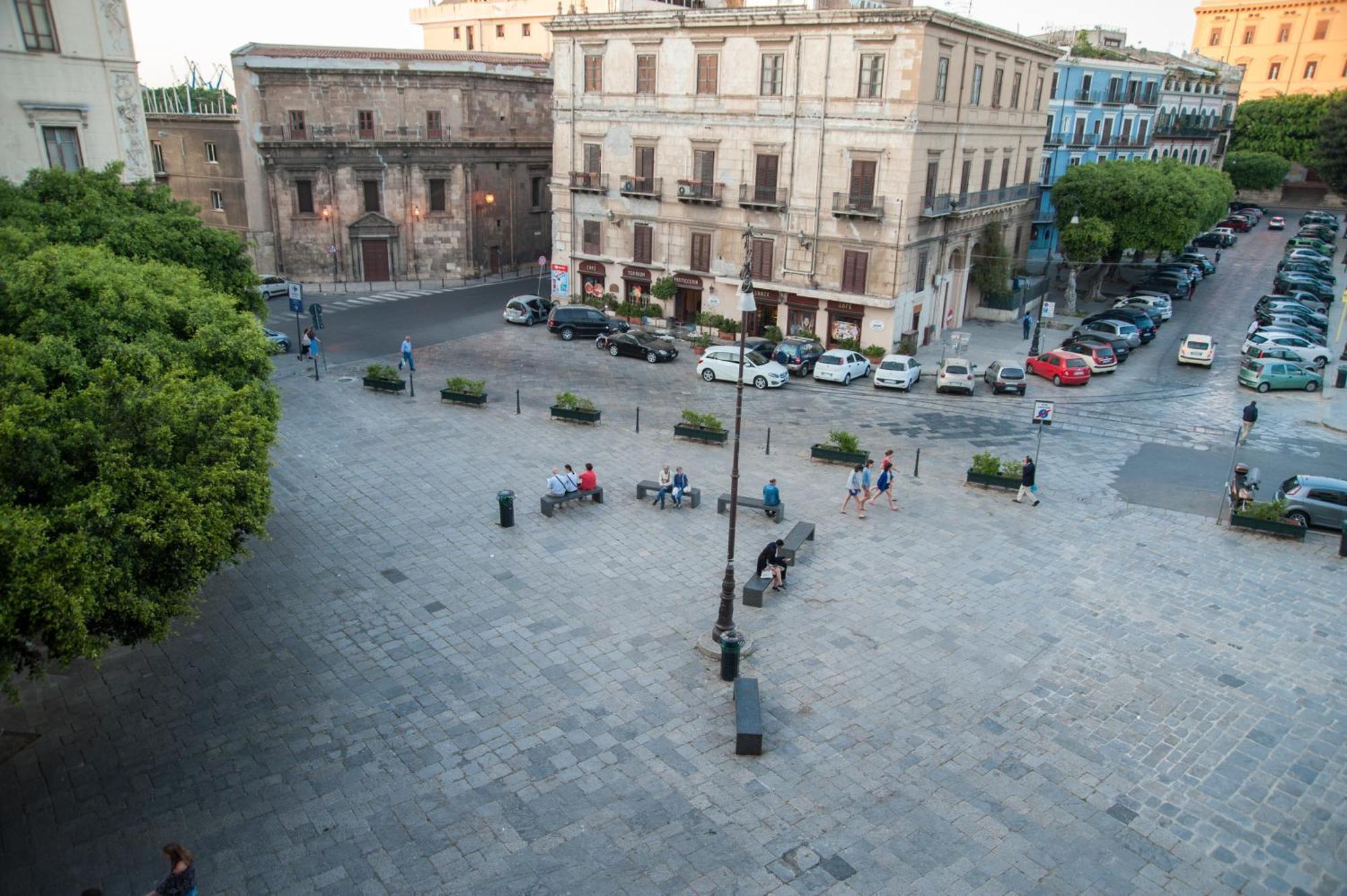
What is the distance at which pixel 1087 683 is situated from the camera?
16156mm

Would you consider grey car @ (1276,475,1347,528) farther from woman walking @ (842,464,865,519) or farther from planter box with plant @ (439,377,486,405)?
planter box with plant @ (439,377,486,405)

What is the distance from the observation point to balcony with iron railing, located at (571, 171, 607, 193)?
44250 millimetres

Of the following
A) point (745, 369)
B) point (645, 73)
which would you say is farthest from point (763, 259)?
point (645, 73)

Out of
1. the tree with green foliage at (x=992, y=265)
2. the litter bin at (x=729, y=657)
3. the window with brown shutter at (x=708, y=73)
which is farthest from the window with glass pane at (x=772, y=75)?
the litter bin at (x=729, y=657)

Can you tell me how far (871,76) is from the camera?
3650 centimetres

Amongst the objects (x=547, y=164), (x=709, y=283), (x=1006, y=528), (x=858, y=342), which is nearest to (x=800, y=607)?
(x=1006, y=528)

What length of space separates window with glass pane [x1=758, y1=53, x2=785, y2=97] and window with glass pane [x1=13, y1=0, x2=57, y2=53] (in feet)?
82.8

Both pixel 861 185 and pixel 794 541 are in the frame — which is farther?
pixel 861 185

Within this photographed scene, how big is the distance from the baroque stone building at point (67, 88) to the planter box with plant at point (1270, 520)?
2916 cm

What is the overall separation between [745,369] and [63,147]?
22432mm

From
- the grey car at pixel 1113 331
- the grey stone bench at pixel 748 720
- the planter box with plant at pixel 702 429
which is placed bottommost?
the grey stone bench at pixel 748 720

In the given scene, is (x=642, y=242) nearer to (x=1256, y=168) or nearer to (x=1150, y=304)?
(x=1150, y=304)

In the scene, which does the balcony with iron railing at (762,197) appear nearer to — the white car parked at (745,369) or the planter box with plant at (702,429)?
the white car parked at (745,369)

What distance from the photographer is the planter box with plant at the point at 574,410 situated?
29391 millimetres
